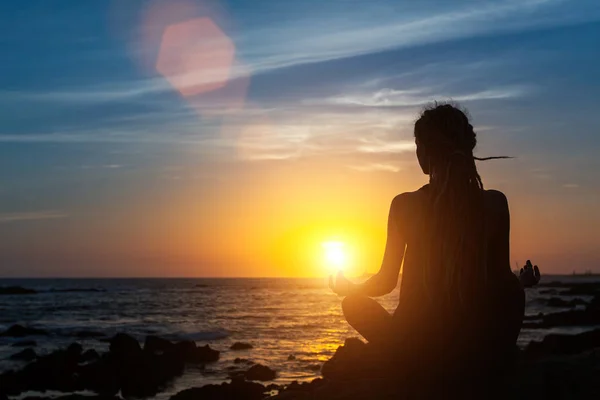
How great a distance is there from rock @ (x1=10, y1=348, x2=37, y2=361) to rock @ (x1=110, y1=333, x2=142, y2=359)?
4090 millimetres

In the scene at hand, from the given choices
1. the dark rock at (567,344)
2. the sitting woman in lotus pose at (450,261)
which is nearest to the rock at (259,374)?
the dark rock at (567,344)

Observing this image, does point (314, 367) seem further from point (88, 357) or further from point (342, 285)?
point (342, 285)

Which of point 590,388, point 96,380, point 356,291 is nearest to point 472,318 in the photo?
point 356,291

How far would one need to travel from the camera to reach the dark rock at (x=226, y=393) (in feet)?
46.5

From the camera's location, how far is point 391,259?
14.9 feet

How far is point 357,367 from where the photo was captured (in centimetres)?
627

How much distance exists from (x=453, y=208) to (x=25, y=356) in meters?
23.7

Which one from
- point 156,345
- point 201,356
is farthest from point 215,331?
point 201,356

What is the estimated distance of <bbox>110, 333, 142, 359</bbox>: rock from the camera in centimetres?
2127

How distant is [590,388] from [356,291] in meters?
2.19

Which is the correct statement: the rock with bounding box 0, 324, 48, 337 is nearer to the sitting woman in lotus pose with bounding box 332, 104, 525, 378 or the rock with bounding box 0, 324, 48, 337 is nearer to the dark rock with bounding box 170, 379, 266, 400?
the dark rock with bounding box 170, 379, 266, 400

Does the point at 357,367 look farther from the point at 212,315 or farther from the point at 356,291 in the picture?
the point at 212,315

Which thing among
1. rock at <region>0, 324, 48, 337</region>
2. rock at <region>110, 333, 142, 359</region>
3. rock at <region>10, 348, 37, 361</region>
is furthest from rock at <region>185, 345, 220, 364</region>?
rock at <region>0, 324, 48, 337</region>

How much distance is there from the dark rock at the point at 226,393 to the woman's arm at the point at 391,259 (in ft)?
33.1
